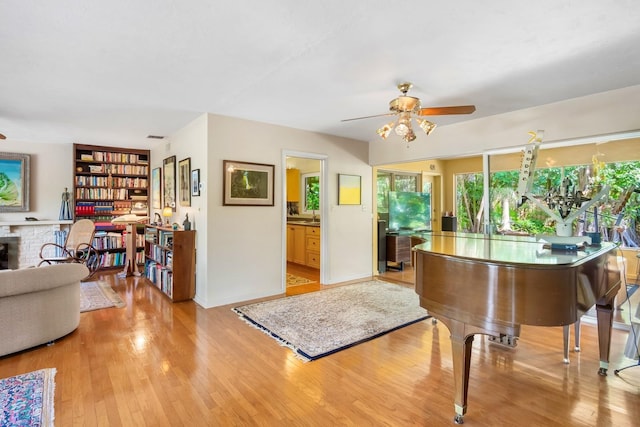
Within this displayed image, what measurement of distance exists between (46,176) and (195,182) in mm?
3769

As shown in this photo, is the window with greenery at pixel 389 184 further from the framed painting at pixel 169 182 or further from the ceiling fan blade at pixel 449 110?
the framed painting at pixel 169 182

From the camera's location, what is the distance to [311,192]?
23.7 feet

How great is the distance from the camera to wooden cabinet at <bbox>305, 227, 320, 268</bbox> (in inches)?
245

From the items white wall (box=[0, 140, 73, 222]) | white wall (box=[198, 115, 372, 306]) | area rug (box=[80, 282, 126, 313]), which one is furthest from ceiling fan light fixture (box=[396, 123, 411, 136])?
white wall (box=[0, 140, 73, 222])

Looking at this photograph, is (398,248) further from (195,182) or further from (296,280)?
(195,182)

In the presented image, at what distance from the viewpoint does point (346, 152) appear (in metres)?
5.39

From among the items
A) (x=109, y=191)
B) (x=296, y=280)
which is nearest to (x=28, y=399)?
(x=296, y=280)

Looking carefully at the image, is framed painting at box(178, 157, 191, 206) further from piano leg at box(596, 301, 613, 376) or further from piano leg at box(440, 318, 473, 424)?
piano leg at box(596, 301, 613, 376)

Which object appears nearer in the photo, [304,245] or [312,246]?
[312,246]

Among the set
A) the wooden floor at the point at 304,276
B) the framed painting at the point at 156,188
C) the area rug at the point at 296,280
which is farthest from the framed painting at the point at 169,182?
the wooden floor at the point at 304,276

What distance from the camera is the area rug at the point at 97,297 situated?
3.96m

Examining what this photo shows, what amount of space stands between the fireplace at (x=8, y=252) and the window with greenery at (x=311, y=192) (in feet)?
17.3

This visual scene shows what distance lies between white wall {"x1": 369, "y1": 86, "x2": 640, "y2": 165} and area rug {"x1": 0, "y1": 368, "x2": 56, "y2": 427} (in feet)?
15.4

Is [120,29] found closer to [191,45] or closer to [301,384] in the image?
[191,45]
